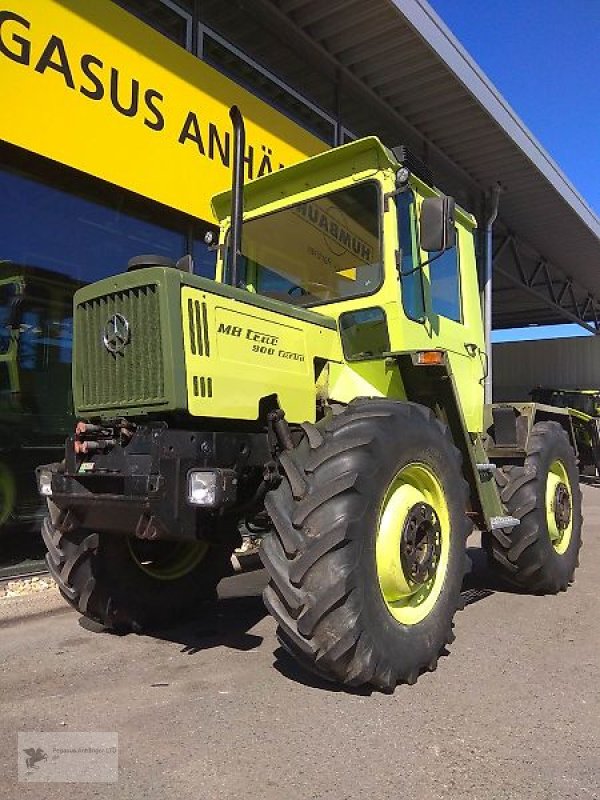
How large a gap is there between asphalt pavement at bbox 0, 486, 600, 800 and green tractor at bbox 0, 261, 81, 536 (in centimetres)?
158

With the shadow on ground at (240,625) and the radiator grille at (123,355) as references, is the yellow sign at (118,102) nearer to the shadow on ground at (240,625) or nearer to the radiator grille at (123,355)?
the radiator grille at (123,355)

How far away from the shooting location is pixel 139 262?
11.9 feet

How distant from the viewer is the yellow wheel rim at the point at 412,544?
3504 millimetres

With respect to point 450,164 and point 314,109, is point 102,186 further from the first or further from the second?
point 450,164

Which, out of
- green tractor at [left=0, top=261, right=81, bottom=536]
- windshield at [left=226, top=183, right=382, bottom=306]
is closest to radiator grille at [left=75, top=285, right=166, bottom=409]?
windshield at [left=226, top=183, right=382, bottom=306]

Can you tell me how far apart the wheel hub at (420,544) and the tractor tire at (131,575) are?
3.79ft

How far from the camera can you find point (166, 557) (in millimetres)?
4547

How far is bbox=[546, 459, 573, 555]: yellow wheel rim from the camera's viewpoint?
17.9 ft

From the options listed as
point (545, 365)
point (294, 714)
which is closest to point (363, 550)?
point (294, 714)

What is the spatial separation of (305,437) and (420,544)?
902 mm

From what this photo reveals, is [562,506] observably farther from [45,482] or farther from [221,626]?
[45,482]

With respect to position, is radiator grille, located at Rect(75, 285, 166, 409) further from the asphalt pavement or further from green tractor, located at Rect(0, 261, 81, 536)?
green tractor, located at Rect(0, 261, 81, 536)

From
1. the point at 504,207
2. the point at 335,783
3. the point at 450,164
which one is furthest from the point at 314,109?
the point at 335,783

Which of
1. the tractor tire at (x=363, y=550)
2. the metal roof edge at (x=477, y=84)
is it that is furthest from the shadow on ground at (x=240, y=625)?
the metal roof edge at (x=477, y=84)
